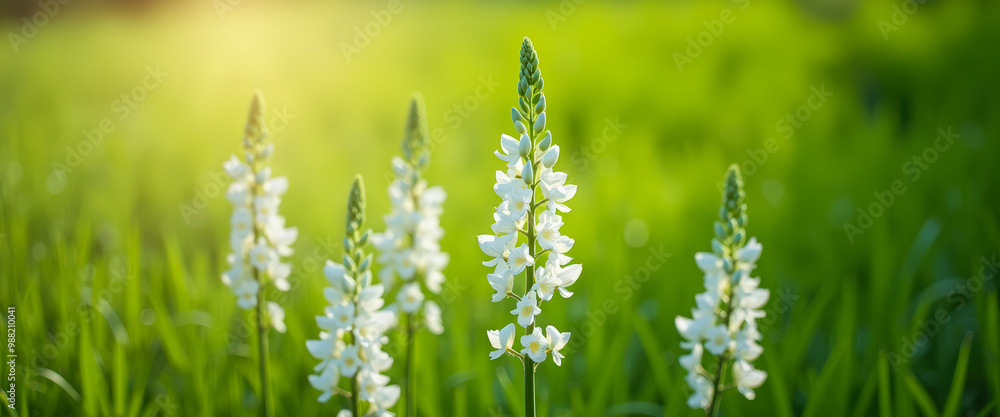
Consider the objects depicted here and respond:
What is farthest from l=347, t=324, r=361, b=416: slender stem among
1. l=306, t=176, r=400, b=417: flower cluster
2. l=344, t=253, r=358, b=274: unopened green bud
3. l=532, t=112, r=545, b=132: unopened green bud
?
l=532, t=112, r=545, b=132: unopened green bud

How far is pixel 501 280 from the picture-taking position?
1850mm

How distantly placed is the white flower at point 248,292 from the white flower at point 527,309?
1139mm

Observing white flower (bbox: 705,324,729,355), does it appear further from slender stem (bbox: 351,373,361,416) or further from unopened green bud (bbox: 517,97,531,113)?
slender stem (bbox: 351,373,361,416)

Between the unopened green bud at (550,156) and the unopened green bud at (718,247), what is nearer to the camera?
the unopened green bud at (550,156)

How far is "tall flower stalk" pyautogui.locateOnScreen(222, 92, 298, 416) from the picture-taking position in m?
2.46

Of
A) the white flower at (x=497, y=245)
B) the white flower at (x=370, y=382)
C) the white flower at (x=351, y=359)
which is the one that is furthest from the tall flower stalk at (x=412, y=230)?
the white flower at (x=497, y=245)

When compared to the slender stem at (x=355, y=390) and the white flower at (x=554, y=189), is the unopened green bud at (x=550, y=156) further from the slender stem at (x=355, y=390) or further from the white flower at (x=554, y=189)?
the slender stem at (x=355, y=390)

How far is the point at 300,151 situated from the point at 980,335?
622 centimetres

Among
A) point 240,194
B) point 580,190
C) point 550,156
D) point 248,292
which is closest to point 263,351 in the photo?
point 248,292

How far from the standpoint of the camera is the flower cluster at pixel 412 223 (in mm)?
2729

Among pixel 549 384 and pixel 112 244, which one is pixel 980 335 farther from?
pixel 112 244

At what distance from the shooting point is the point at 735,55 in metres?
10.2

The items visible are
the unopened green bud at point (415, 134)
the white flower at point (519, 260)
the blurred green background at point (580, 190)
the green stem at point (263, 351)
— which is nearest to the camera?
the white flower at point (519, 260)

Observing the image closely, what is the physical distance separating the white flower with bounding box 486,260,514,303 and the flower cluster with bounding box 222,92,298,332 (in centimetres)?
97
